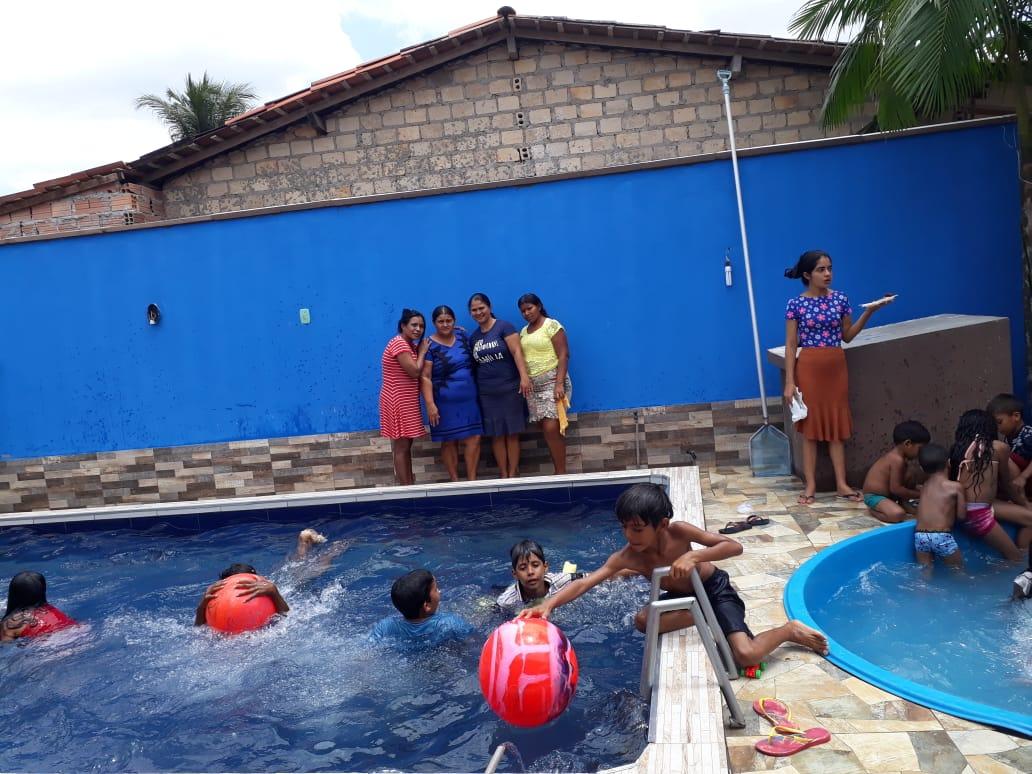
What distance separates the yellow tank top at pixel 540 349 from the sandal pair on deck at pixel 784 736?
5107mm

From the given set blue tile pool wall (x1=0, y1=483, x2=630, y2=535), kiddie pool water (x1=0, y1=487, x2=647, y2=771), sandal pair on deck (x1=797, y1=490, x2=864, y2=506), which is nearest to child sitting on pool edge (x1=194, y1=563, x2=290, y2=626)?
kiddie pool water (x1=0, y1=487, x2=647, y2=771)

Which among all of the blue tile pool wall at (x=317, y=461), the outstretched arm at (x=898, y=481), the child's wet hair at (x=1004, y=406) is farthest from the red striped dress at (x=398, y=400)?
the child's wet hair at (x=1004, y=406)

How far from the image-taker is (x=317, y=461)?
9.21m

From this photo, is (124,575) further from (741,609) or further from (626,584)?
(741,609)

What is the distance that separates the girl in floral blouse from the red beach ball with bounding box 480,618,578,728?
11.4 ft

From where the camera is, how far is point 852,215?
811 centimetres

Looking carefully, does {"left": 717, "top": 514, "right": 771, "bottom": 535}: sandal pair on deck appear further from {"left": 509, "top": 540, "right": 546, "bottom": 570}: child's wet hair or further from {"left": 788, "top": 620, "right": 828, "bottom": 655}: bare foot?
{"left": 788, "top": 620, "right": 828, "bottom": 655}: bare foot

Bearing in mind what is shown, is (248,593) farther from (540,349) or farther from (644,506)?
(540,349)

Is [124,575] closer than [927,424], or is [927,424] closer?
[927,424]

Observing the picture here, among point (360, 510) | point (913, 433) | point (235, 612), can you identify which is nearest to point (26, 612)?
point (235, 612)

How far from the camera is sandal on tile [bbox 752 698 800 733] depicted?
3193mm

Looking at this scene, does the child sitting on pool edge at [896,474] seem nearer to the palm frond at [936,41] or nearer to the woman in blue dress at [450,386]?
the palm frond at [936,41]

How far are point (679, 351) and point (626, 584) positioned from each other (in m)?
3.42

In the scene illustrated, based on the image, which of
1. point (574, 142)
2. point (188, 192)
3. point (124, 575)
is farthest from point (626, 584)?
point (188, 192)
